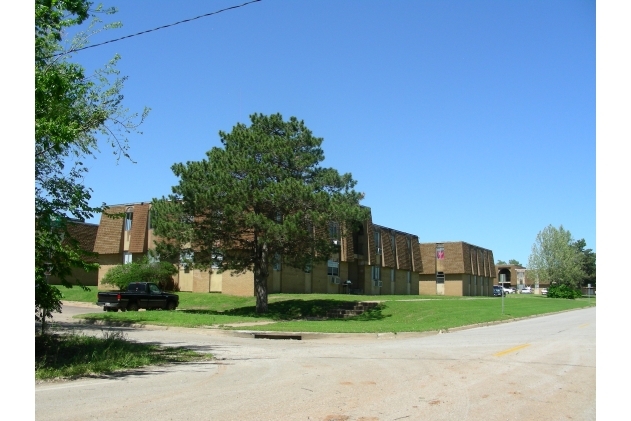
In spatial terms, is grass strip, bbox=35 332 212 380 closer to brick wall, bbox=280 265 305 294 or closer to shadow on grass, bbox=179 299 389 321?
shadow on grass, bbox=179 299 389 321

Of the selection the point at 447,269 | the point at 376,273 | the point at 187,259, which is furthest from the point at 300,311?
the point at 447,269

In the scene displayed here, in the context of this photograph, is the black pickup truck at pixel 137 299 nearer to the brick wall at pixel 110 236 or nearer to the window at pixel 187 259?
the window at pixel 187 259

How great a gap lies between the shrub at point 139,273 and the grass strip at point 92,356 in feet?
85.2

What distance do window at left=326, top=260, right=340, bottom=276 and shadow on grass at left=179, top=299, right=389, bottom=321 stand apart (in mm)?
11809

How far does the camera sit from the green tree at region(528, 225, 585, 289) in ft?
262

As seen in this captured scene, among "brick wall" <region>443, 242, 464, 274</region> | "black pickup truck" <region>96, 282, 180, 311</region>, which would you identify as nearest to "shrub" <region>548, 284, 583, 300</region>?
"brick wall" <region>443, 242, 464, 274</region>

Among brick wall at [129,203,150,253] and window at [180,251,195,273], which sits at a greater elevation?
brick wall at [129,203,150,253]

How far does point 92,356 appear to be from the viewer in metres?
12.6

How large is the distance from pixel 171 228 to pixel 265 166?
5208 mm

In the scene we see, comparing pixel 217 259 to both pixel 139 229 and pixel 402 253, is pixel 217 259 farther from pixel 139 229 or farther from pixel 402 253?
pixel 402 253

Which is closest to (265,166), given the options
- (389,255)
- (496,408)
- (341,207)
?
(341,207)

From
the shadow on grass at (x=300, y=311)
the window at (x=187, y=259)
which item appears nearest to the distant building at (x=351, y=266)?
the shadow on grass at (x=300, y=311)

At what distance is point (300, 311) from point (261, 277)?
3538 millimetres

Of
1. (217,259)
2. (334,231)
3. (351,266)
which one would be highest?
(334,231)
